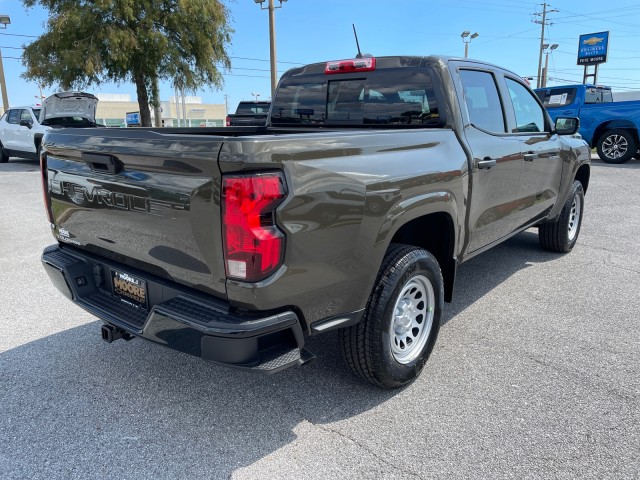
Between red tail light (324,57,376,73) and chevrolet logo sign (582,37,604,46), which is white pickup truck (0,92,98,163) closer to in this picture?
red tail light (324,57,376,73)

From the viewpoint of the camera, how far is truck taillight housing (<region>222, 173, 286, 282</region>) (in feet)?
6.56

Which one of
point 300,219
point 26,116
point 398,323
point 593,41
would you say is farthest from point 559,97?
point 593,41

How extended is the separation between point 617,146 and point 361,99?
43.8 ft

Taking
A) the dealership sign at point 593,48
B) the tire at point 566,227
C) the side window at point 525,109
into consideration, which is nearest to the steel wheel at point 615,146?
the tire at point 566,227

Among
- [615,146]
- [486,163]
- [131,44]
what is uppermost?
[131,44]

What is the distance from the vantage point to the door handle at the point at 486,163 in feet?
11.0

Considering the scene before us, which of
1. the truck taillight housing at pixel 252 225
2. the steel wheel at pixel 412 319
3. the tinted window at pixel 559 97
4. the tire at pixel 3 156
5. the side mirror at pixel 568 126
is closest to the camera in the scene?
the truck taillight housing at pixel 252 225

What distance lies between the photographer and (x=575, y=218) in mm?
5840

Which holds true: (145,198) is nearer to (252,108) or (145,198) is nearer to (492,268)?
(492,268)

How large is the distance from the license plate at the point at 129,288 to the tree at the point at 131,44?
16.9 m

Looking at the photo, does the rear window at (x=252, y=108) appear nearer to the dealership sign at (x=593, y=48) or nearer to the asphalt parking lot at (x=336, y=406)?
the asphalt parking lot at (x=336, y=406)

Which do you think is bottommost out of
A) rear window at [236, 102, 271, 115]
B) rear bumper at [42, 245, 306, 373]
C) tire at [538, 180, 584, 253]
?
tire at [538, 180, 584, 253]

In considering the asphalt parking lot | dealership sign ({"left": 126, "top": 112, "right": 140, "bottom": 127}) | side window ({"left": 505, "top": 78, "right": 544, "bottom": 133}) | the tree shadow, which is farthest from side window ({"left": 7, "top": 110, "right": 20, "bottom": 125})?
side window ({"left": 505, "top": 78, "right": 544, "bottom": 133})

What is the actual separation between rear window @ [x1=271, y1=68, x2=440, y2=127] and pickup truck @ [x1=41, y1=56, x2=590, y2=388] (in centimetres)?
1
